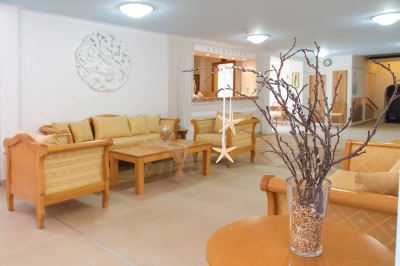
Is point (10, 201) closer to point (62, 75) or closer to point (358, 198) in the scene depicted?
point (62, 75)

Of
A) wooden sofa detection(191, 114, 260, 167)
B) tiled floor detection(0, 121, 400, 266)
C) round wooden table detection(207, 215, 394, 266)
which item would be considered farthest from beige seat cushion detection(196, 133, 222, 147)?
round wooden table detection(207, 215, 394, 266)

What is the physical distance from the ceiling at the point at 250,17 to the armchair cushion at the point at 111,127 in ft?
5.34

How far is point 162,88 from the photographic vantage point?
6988 mm

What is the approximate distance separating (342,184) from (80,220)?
7.98 feet

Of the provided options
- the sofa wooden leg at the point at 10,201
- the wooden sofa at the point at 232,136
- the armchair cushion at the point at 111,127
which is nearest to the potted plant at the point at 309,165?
the sofa wooden leg at the point at 10,201

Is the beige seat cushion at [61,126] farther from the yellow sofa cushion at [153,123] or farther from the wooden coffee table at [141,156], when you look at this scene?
the yellow sofa cushion at [153,123]

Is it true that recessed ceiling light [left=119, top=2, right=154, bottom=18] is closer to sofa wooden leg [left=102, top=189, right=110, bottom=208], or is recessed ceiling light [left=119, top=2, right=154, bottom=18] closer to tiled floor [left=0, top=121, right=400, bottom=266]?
tiled floor [left=0, top=121, right=400, bottom=266]

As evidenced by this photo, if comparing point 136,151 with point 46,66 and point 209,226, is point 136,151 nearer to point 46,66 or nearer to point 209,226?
point 209,226


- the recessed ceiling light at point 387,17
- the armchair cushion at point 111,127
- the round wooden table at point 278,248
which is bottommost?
the round wooden table at point 278,248

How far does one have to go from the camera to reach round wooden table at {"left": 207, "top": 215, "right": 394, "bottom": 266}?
1284mm

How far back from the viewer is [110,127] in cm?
556

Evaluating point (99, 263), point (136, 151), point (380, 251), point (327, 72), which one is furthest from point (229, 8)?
point (327, 72)

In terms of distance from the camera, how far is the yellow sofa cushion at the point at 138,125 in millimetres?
5938

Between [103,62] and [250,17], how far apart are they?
102 inches
